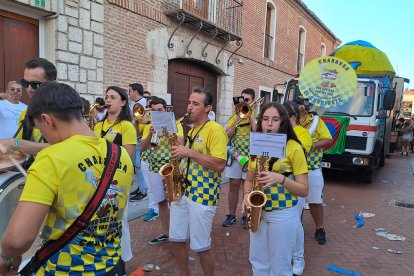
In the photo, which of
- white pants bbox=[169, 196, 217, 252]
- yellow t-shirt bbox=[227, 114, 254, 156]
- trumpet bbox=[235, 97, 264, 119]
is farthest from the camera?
yellow t-shirt bbox=[227, 114, 254, 156]

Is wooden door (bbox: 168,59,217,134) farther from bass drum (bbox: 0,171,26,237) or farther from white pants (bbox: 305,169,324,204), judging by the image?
bass drum (bbox: 0,171,26,237)

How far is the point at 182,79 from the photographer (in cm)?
941

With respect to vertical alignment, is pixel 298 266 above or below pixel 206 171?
below

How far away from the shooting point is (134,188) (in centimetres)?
638

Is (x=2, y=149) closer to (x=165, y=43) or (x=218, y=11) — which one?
(x=165, y=43)

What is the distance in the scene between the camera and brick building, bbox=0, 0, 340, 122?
5.88 meters

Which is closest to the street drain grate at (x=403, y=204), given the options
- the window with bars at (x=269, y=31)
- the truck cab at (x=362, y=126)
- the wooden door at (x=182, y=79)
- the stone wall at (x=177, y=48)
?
the truck cab at (x=362, y=126)

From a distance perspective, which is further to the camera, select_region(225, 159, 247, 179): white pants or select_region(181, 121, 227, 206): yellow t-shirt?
select_region(225, 159, 247, 179): white pants

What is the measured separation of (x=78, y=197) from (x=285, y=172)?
5.47ft

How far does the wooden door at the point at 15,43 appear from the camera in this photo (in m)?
5.42

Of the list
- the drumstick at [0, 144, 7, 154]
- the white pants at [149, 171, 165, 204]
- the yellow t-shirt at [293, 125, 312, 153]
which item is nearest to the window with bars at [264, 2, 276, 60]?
the yellow t-shirt at [293, 125, 312, 153]

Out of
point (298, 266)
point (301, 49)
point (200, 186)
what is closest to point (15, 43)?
point (200, 186)

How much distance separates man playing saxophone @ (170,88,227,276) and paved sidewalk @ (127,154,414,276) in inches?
30.9

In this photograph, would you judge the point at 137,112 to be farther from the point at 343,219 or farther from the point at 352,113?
the point at 352,113
